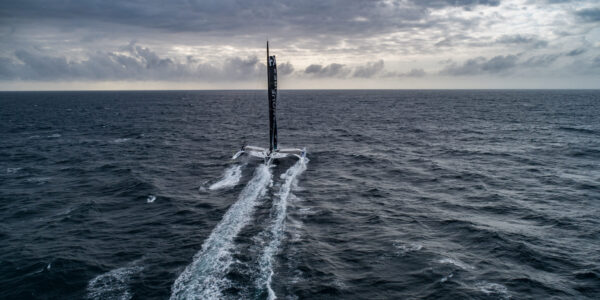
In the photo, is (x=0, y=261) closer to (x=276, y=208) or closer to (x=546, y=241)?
(x=276, y=208)

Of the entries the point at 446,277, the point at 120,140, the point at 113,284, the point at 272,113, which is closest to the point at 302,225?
the point at 446,277

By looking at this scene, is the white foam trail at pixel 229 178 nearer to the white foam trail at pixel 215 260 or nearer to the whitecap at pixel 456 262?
the white foam trail at pixel 215 260

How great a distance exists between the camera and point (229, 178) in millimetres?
34750

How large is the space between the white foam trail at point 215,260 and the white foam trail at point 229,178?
460cm

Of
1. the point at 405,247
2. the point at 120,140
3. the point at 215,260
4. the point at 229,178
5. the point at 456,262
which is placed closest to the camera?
the point at 215,260

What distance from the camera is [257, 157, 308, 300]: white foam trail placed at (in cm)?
1605

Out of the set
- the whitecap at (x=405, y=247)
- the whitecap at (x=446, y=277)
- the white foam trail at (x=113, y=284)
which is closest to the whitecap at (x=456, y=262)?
the whitecap at (x=446, y=277)

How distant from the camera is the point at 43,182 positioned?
33.5 metres

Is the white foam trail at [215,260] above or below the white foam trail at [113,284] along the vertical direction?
above

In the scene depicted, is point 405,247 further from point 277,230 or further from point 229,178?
point 229,178

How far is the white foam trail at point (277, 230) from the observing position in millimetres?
16052

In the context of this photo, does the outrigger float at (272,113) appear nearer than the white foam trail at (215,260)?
No

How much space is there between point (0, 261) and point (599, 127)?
317 feet

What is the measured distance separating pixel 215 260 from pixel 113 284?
4890 millimetres
